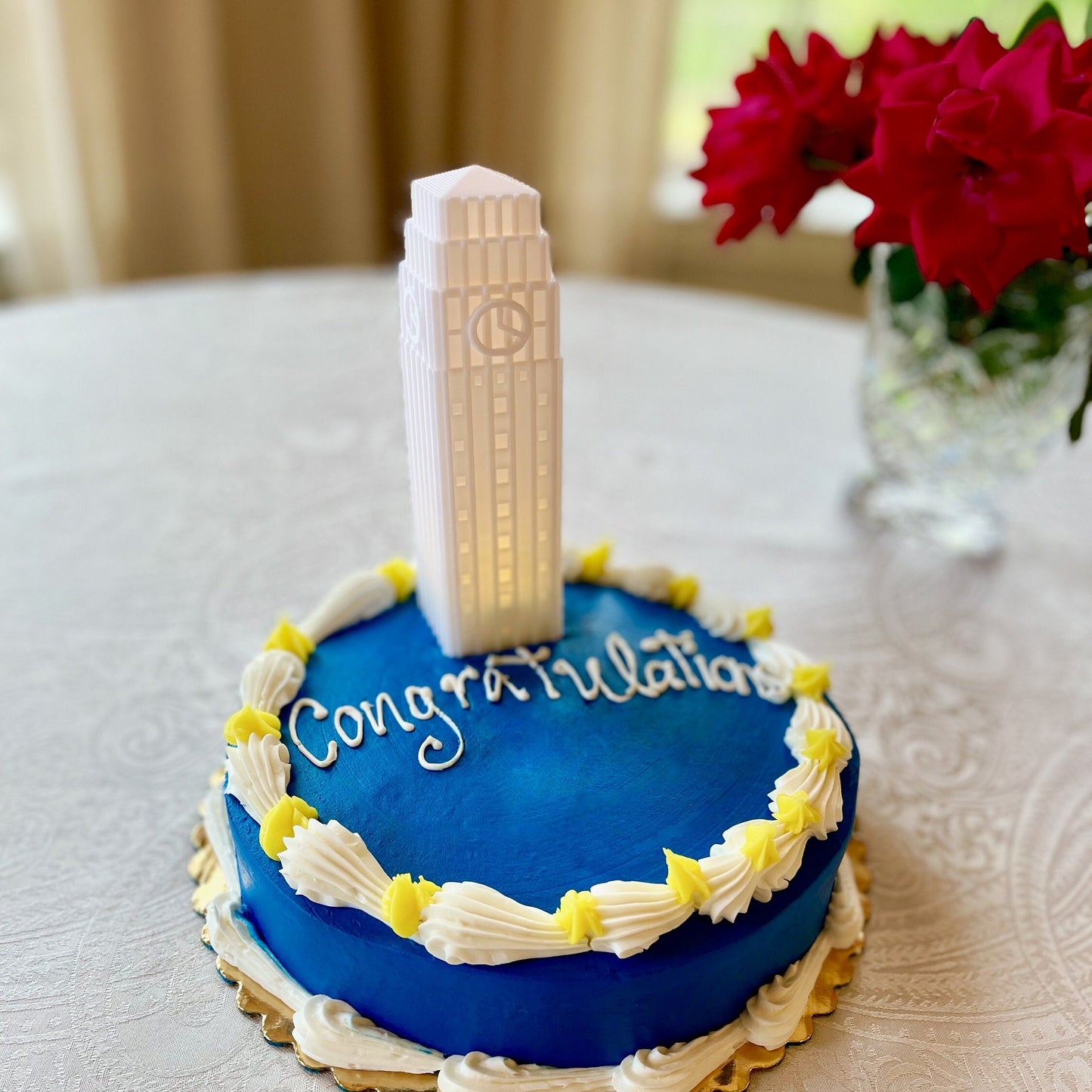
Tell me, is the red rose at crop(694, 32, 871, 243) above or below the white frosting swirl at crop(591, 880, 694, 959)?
above

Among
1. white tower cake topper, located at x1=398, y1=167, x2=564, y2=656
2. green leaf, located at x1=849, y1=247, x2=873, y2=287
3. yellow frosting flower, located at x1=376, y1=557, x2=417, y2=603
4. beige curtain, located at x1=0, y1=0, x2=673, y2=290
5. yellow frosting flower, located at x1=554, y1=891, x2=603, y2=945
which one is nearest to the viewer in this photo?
yellow frosting flower, located at x1=554, y1=891, x2=603, y2=945

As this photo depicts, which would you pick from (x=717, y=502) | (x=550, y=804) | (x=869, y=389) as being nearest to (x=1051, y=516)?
(x=869, y=389)

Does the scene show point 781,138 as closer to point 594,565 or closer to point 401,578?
point 594,565

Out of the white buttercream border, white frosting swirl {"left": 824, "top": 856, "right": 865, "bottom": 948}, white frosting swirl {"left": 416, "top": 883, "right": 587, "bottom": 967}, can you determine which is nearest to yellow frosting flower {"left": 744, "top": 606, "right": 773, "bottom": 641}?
the white buttercream border

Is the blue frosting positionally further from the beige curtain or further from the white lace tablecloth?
the beige curtain

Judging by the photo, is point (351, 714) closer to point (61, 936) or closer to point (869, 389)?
point (61, 936)

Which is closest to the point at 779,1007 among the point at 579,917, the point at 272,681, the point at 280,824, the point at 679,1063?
the point at 679,1063

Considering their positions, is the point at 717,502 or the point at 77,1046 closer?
the point at 77,1046

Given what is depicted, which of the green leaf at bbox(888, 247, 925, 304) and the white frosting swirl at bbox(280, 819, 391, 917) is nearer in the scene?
the white frosting swirl at bbox(280, 819, 391, 917)
